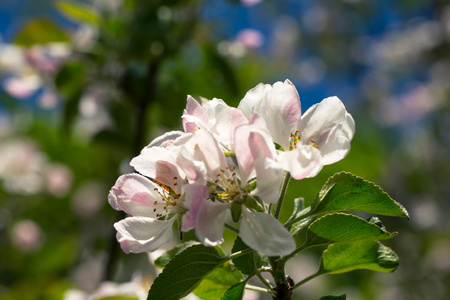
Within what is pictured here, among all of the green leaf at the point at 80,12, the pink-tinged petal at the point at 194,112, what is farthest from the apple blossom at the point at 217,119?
the green leaf at the point at 80,12

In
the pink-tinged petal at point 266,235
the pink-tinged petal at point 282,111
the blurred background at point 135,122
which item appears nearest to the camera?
the pink-tinged petal at point 266,235

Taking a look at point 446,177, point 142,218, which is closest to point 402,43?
point 446,177

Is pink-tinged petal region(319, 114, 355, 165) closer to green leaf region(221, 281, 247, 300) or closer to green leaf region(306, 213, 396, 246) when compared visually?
green leaf region(306, 213, 396, 246)

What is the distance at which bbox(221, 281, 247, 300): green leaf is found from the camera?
→ 2.12 feet

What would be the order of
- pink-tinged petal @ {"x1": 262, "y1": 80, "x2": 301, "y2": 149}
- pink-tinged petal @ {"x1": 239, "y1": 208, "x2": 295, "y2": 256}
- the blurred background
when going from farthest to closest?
1. the blurred background
2. pink-tinged petal @ {"x1": 262, "y1": 80, "x2": 301, "y2": 149}
3. pink-tinged petal @ {"x1": 239, "y1": 208, "x2": 295, "y2": 256}

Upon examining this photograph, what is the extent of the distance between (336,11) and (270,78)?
3.45 meters

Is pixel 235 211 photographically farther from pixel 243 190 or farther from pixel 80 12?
pixel 80 12

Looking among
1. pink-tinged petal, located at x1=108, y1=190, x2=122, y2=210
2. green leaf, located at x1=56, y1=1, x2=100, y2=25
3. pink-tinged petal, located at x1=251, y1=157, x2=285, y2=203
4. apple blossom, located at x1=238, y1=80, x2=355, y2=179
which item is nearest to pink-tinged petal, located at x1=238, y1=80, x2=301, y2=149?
apple blossom, located at x1=238, y1=80, x2=355, y2=179

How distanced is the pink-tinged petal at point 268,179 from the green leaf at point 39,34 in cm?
133

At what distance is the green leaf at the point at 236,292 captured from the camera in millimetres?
646

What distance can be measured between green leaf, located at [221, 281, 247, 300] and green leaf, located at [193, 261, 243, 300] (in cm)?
4

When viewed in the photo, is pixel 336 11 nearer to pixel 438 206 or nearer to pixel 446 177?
pixel 446 177

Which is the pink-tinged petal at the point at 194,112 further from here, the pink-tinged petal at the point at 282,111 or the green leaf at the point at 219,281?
the green leaf at the point at 219,281

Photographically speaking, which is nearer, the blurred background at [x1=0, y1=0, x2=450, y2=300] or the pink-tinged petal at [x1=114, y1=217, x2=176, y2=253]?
the pink-tinged petal at [x1=114, y1=217, x2=176, y2=253]
